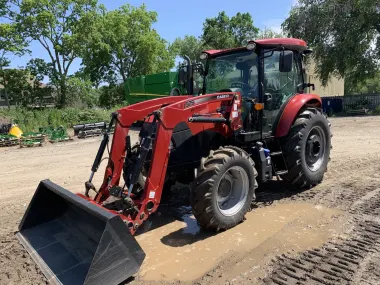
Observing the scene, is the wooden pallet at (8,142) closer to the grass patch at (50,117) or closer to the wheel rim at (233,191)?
the grass patch at (50,117)

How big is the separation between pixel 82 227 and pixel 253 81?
3.29m

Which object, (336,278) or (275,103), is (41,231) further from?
(275,103)

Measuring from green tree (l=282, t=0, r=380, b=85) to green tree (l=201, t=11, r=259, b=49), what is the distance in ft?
52.9

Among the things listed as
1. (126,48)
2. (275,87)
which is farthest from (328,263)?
(126,48)

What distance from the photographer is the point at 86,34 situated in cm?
2795

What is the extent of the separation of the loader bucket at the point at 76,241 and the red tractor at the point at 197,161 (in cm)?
1

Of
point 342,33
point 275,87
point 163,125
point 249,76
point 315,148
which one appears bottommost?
point 315,148

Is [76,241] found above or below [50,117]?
below

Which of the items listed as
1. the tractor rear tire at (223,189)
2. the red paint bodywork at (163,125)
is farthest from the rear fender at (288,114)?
the tractor rear tire at (223,189)

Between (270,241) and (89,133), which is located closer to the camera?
(270,241)

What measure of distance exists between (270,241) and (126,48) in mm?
33737

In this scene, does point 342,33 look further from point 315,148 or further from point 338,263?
point 338,263

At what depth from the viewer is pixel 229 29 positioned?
39.9 meters

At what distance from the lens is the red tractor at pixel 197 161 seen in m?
3.46
